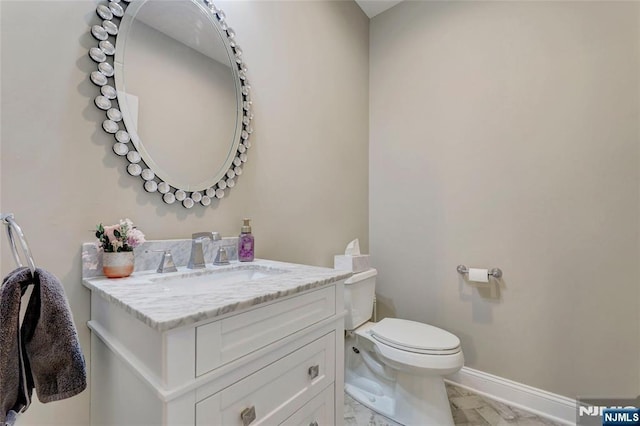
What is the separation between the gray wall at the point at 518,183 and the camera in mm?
1420

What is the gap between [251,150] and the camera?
1437 millimetres

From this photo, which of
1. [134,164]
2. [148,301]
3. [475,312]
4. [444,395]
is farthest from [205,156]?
[475,312]

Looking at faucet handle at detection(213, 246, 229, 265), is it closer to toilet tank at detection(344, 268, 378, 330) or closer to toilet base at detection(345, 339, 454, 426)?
toilet tank at detection(344, 268, 378, 330)

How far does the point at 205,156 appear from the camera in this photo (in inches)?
49.1

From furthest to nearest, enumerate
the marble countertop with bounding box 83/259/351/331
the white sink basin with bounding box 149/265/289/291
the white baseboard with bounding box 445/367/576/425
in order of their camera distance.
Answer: the white baseboard with bounding box 445/367/576/425 < the white sink basin with bounding box 149/265/289/291 < the marble countertop with bounding box 83/259/351/331

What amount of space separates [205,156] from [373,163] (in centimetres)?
138

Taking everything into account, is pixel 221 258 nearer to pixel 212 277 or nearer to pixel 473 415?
pixel 212 277

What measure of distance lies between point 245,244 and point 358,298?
2.58ft

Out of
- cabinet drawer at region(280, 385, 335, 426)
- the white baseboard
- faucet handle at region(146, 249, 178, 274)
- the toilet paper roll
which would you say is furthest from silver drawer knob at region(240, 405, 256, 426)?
the white baseboard

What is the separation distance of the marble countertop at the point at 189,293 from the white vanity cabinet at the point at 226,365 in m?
0.02

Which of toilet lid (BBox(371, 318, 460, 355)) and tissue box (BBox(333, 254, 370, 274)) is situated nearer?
toilet lid (BBox(371, 318, 460, 355))

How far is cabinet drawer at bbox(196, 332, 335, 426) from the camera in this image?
0.66 m

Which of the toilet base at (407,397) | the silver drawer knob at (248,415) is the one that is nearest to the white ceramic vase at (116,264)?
the silver drawer knob at (248,415)

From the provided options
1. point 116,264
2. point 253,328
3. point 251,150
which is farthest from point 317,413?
point 251,150
